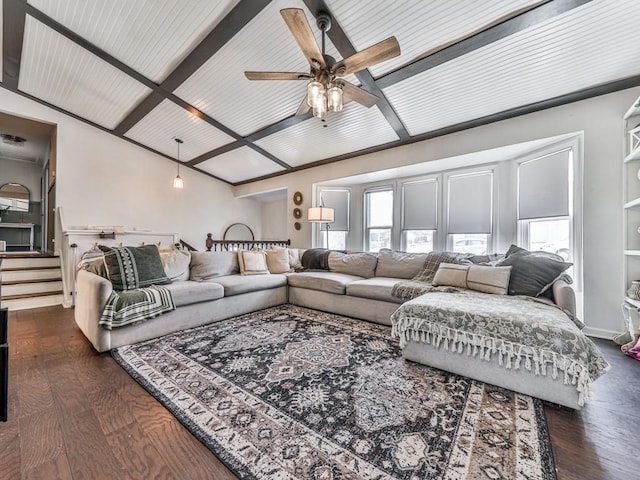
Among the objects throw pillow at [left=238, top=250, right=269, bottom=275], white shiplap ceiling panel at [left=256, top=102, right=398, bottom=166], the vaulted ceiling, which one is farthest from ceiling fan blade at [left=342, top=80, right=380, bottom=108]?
throw pillow at [left=238, top=250, right=269, bottom=275]

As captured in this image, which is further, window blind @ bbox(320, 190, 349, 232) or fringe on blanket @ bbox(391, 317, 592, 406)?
window blind @ bbox(320, 190, 349, 232)

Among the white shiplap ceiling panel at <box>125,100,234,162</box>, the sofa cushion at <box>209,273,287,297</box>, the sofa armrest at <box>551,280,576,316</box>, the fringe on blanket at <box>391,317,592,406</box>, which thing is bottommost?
the fringe on blanket at <box>391,317,592,406</box>

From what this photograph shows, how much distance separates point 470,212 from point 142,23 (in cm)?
492

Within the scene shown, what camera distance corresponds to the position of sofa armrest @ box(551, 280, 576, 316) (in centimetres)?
220

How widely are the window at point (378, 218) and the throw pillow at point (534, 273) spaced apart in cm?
Answer: 255

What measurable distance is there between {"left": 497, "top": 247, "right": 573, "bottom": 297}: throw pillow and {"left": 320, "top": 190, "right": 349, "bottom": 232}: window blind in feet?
10.9

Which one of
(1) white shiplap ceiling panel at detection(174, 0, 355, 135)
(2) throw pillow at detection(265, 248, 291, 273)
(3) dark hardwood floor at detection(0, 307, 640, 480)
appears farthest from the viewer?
(2) throw pillow at detection(265, 248, 291, 273)

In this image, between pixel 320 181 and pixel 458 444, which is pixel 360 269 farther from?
pixel 458 444

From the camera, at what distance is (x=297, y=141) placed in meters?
4.90

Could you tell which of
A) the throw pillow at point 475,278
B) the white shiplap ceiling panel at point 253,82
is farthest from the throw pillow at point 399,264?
the white shiplap ceiling panel at point 253,82

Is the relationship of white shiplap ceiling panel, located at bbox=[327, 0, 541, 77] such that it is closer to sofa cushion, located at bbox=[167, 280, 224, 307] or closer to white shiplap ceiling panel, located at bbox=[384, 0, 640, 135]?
white shiplap ceiling panel, located at bbox=[384, 0, 640, 135]

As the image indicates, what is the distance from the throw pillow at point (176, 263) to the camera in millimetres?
3375

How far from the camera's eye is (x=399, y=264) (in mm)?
3883

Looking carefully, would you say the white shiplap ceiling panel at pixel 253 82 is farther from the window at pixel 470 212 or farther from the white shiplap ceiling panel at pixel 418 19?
the window at pixel 470 212
